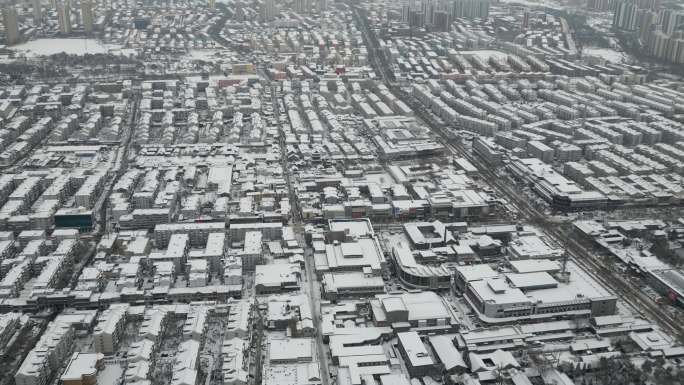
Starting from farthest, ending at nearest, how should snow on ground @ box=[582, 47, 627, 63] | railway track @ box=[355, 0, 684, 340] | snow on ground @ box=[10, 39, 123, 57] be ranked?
snow on ground @ box=[582, 47, 627, 63] → snow on ground @ box=[10, 39, 123, 57] → railway track @ box=[355, 0, 684, 340]

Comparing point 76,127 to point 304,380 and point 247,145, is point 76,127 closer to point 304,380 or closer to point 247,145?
point 247,145

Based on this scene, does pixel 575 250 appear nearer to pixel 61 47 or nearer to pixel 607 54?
pixel 607 54

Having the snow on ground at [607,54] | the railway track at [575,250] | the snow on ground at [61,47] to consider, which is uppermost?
the snow on ground at [607,54]

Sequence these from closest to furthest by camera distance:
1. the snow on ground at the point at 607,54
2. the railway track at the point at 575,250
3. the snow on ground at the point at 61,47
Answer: the railway track at the point at 575,250, the snow on ground at the point at 61,47, the snow on ground at the point at 607,54

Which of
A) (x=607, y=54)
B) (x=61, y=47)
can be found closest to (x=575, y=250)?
(x=607, y=54)

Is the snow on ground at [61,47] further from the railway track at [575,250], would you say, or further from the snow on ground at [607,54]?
the snow on ground at [607,54]

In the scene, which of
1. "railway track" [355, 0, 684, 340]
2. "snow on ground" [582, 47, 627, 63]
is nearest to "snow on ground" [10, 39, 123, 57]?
"railway track" [355, 0, 684, 340]

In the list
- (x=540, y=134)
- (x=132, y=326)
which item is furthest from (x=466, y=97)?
(x=132, y=326)

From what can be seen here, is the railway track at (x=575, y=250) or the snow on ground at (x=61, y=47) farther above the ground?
the snow on ground at (x=61, y=47)

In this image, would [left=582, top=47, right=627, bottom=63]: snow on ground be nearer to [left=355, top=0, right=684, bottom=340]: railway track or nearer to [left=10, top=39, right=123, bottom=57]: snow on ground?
[left=355, top=0, right=684, bottom=340]: railway track

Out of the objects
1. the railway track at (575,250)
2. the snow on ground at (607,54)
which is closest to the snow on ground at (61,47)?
the railway track at (575,250)

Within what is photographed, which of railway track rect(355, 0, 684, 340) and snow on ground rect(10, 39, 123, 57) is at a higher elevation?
snow on ground rect(10, 39, 123, 57)
